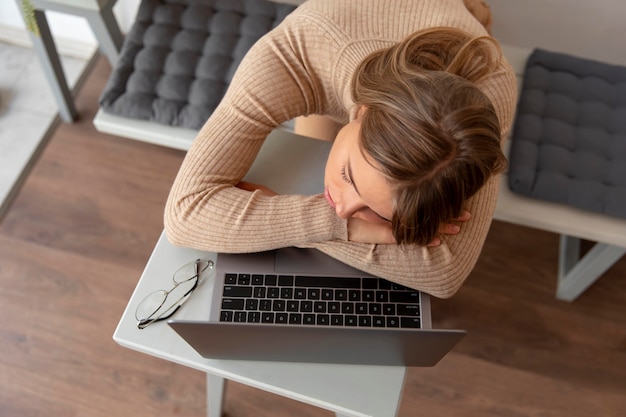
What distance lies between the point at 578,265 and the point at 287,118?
3.13ft

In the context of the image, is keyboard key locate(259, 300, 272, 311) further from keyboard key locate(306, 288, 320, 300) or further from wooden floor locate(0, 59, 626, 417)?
wooden floor locate(0, 59, 626, 417)

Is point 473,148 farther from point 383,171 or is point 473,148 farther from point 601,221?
point 601,221

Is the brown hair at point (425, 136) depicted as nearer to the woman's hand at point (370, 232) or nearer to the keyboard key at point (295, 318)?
the woman's hand at point (370, 232)

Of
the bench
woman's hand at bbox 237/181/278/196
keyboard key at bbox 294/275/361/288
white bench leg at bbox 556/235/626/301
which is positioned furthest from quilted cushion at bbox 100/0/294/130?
white bench leg at bbox 556/235/626/301

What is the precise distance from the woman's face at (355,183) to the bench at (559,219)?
50cm

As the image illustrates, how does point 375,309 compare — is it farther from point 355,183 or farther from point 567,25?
point 567,25

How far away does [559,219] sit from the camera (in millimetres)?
1152

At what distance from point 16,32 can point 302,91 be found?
151cm

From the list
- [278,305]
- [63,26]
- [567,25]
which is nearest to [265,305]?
[278,305]

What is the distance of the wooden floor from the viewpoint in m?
1.41

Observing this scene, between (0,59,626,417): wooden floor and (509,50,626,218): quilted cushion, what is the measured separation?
475 mm

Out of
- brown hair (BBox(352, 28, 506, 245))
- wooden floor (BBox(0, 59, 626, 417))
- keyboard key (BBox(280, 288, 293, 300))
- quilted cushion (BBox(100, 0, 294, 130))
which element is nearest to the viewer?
brown hair (BBox(352, 28, 506, 245))

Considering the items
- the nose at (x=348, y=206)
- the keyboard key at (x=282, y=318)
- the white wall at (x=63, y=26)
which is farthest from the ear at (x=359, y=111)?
the white wall at (x=63, y=26)

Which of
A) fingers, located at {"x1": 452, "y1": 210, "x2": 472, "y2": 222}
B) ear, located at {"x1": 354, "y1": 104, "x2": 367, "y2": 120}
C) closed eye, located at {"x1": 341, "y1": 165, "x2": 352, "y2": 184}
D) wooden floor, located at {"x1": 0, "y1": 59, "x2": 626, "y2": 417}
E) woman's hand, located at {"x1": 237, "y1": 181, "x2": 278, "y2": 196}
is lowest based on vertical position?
wooden floor, located at {"x1": 0, "y1": 59, "x2": 626, "y2": 417}
